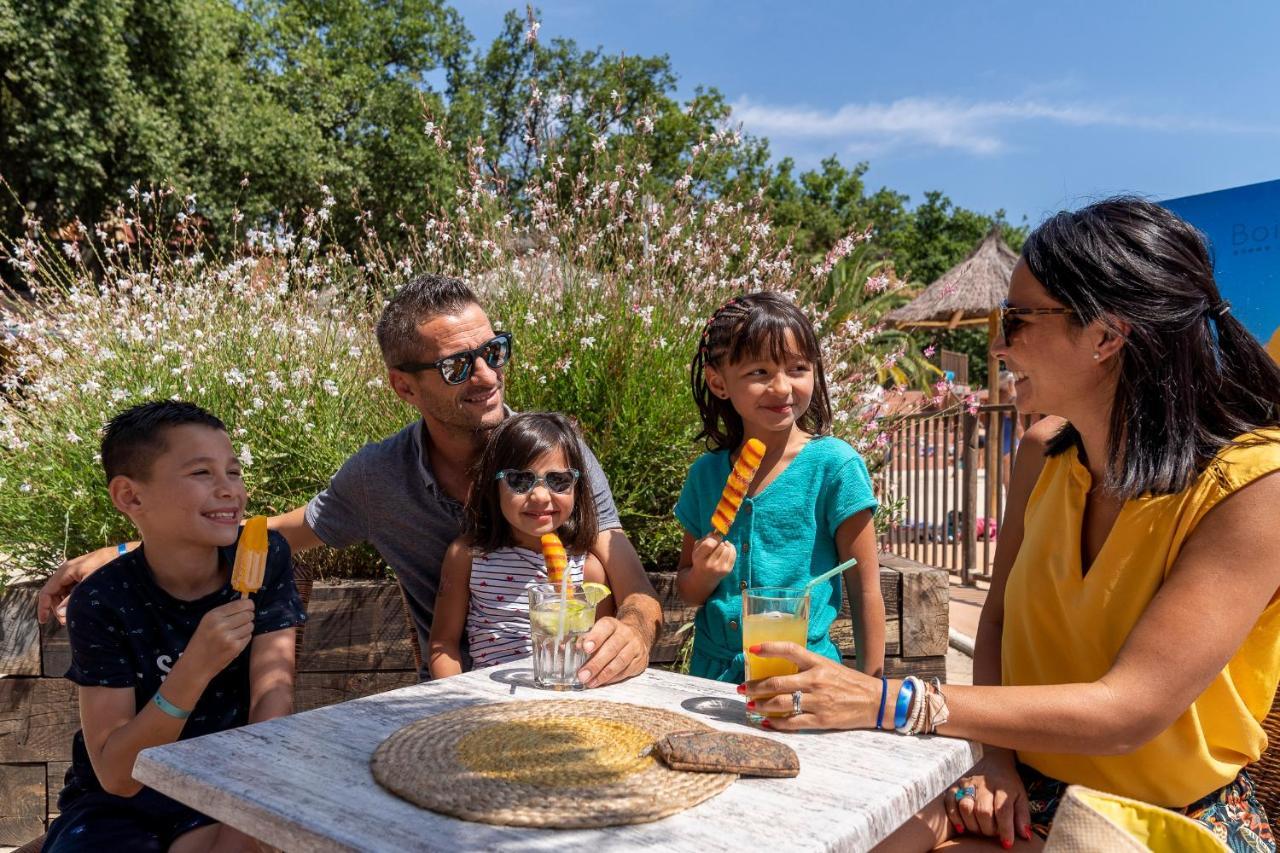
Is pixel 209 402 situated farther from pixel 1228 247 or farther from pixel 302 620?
pixel 1228 247

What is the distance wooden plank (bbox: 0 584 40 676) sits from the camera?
144 inches

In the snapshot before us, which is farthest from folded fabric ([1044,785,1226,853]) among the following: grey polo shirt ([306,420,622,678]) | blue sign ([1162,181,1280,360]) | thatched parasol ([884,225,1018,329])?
thatched parasol ([884,225,1018,329])

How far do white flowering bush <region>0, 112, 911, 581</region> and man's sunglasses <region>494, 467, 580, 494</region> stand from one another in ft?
4.37

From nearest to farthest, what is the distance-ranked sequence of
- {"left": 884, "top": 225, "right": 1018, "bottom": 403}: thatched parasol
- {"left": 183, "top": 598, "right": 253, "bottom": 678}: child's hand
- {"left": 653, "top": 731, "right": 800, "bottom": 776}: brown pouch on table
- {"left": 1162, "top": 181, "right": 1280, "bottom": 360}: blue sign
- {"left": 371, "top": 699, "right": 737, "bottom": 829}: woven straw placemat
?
{"left": 371, "top": 699, "right": 737, "bottom": 829}: woven straw placemat
{"left": 653, "top": 731, "right": 800, "bottom": 776}: brown pouch on table
{"left": 183, "top": 598, "right": 253, "bottom": 678}: child's hand
{"left": 1162, "top": 181, "right": 1280, "bottom": 360}: blue sign
{"left": 884, "top": 225, "right": 1018, "bottom": 403}: thatched parasol

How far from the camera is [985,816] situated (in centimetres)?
191

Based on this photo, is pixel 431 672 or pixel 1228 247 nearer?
pixel 431 672

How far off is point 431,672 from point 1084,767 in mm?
1733

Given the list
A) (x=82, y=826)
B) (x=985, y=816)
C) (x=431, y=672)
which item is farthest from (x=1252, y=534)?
(x=82, y=826)

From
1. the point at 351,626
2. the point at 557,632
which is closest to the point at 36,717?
the point at 351,626

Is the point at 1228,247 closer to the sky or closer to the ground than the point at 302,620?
closer to the sky

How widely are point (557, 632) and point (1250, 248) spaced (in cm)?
357

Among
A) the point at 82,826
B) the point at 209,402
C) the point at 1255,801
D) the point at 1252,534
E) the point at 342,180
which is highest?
the point at 342,180

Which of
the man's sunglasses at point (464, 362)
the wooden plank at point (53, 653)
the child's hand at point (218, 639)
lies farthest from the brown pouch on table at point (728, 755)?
the wooden plank at point (53, 653)

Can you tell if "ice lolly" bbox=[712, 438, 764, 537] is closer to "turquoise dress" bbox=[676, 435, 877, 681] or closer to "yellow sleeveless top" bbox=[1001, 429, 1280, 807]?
"turquoise dress" bbox=[676, 435, 877, 681]
